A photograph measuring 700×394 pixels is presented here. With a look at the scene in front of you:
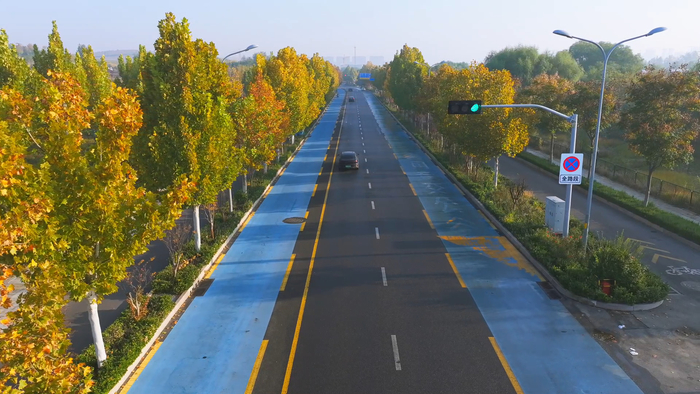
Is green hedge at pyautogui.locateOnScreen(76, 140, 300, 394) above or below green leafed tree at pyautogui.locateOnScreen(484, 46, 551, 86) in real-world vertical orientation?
below

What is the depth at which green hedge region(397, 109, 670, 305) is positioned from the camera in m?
13.8

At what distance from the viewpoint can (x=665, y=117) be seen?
75.4 ft

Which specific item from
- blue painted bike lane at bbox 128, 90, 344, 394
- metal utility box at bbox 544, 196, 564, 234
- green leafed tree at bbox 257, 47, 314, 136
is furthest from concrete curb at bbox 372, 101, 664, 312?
green leafed tree at bbox 257, 47, 314, 136

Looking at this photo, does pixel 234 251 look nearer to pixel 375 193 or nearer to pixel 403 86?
pixel 375 193

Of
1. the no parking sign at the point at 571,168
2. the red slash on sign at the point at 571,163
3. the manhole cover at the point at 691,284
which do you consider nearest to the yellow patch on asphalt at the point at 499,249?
the no parking sign at the point at 571,168

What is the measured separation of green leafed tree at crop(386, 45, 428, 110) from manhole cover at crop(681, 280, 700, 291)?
3557cm

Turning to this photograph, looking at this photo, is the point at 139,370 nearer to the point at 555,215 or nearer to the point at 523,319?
the point at 523,319

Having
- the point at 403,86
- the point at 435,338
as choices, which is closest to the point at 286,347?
the point at 435,338

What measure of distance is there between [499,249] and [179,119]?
1316 centimetres

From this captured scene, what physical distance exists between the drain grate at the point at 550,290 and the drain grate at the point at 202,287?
36.3 feet

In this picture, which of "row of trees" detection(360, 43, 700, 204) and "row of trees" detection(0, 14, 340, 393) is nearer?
"row of trees" detection(0, 14, 340, 393)

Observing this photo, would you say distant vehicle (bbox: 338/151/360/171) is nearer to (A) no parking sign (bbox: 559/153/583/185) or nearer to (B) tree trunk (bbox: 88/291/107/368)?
(A) no parking sign (bbox: 559/153/583/185)

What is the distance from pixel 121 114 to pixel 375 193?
64.8ft

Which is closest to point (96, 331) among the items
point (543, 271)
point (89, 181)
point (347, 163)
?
point (89, 181)
